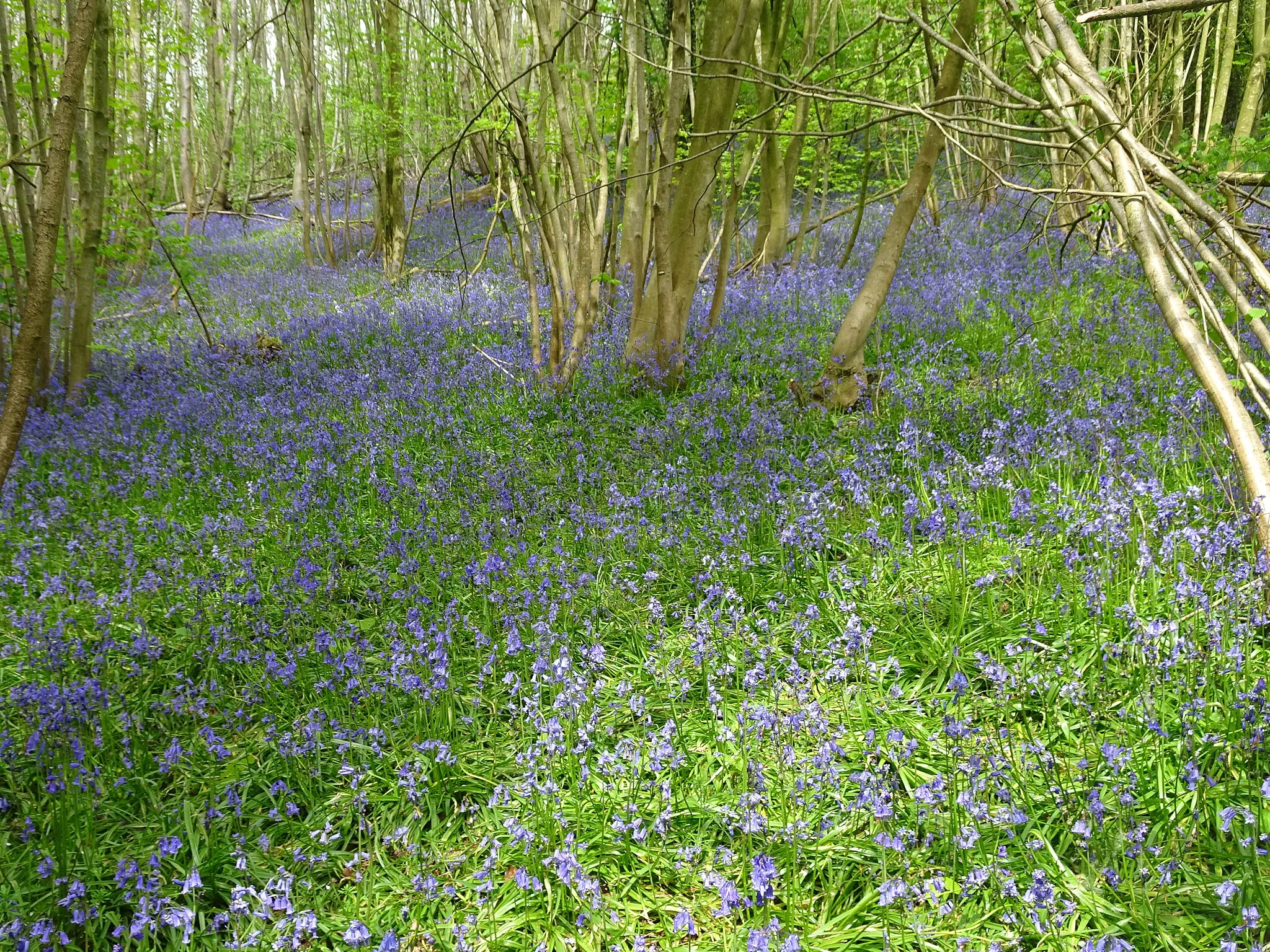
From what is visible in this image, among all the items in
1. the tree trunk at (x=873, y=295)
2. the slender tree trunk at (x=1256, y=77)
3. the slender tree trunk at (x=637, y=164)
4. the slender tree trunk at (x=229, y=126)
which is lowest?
the tree trunk at (x=873, y=295)

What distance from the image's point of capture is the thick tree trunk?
2504 millimetres

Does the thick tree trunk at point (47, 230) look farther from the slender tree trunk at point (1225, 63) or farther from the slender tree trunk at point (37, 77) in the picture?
the slender tree trunk at point (1225, 63)

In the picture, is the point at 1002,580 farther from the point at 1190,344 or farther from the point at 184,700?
the point at 184,700

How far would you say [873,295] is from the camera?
578 centimetres

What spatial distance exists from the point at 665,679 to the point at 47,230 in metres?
2.82

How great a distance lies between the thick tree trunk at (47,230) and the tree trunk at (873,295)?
15.6 feet

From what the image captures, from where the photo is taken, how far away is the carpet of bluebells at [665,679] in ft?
7.34

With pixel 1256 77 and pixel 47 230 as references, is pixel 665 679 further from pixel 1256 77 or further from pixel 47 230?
pixel 1256 77

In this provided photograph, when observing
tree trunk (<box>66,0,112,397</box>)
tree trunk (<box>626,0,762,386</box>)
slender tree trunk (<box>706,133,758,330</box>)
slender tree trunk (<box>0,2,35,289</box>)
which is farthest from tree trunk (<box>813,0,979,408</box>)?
tree trunk (<box>66,0,112,397</box>)

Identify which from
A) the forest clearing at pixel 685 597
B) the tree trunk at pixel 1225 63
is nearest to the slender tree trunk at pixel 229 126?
the forest clearing at pixel 685 597

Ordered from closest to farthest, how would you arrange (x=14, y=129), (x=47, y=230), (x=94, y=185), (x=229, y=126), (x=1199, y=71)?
(x=47, y=230), (x=1199, y=71), (x=14, y=129), (x=94, y=185), (x=229, y=126)

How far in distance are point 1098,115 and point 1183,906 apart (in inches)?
117

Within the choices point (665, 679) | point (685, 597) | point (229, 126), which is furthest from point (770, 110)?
point (229, 126)

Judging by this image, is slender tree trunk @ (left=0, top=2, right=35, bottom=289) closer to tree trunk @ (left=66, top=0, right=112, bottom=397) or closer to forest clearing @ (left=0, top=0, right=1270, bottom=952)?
forest clearing @ (left=0, top=0, right=1270, bottom=952)
